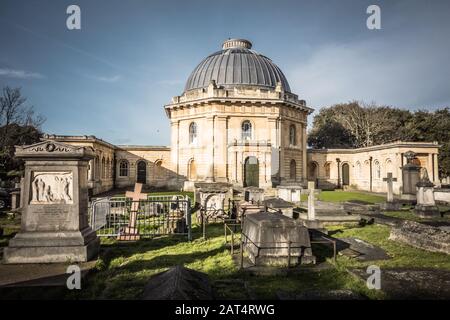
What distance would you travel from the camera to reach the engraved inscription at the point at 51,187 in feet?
19.3

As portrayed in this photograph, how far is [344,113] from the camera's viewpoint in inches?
1794

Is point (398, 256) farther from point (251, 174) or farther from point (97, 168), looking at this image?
point (97, 168)


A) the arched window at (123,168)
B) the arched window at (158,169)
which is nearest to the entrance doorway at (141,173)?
the arched window at (158,169)

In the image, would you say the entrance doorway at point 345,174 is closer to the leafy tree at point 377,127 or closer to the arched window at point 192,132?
the leafy tree at point 377,127

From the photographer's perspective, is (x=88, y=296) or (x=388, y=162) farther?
(x=388, y=162)

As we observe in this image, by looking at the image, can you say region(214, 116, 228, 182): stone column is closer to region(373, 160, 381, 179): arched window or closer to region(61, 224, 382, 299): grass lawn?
region(373, 160, 381, 179): arched window

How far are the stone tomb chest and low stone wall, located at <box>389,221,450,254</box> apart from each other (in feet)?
11.8

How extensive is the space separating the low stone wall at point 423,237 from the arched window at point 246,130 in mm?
20177

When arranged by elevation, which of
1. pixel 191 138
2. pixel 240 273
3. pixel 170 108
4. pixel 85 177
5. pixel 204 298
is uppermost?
pixel 170 108

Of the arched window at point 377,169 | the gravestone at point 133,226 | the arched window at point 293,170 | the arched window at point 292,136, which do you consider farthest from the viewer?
the arched window at point 377,169

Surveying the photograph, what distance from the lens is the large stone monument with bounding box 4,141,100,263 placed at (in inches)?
220
